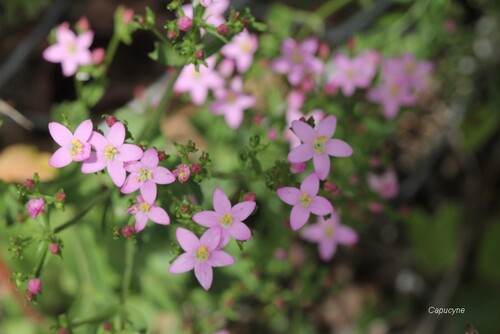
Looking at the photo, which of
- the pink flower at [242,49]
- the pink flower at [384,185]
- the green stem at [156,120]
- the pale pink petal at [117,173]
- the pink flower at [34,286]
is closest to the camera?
the pale pink petal at [117,173]

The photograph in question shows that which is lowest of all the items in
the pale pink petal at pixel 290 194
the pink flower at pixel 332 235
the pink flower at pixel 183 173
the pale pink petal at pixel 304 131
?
the pink flower at pixel 332 235

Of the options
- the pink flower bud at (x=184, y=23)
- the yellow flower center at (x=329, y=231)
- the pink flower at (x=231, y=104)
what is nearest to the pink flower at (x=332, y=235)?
the yellow flower center at (x=329, y=231)

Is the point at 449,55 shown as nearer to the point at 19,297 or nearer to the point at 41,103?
the point at 41,103

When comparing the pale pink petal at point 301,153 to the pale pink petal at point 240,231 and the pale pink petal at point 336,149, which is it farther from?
the pale pink petal at point 240,231

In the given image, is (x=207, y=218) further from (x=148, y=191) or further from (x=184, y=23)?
(x=184, y=23)

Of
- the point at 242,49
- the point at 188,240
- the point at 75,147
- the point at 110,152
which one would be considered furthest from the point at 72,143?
the point at 242,49

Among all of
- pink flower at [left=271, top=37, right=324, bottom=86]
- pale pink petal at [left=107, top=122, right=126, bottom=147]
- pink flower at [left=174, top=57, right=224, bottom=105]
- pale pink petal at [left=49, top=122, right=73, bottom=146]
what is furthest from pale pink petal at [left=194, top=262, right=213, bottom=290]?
pink flower at [left=271, top=37, right=324, bottom=86]

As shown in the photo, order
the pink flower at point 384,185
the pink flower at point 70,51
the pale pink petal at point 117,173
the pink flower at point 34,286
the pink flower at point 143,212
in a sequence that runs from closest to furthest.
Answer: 1. the pale pink petal at point 117,173
2. the pink flower at point 143,212
3. the pink flower at point 34,286
4. the pink flower at point 70,51
5. the pink flower at point 384,185

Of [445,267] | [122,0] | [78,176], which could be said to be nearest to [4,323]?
[78,176]
